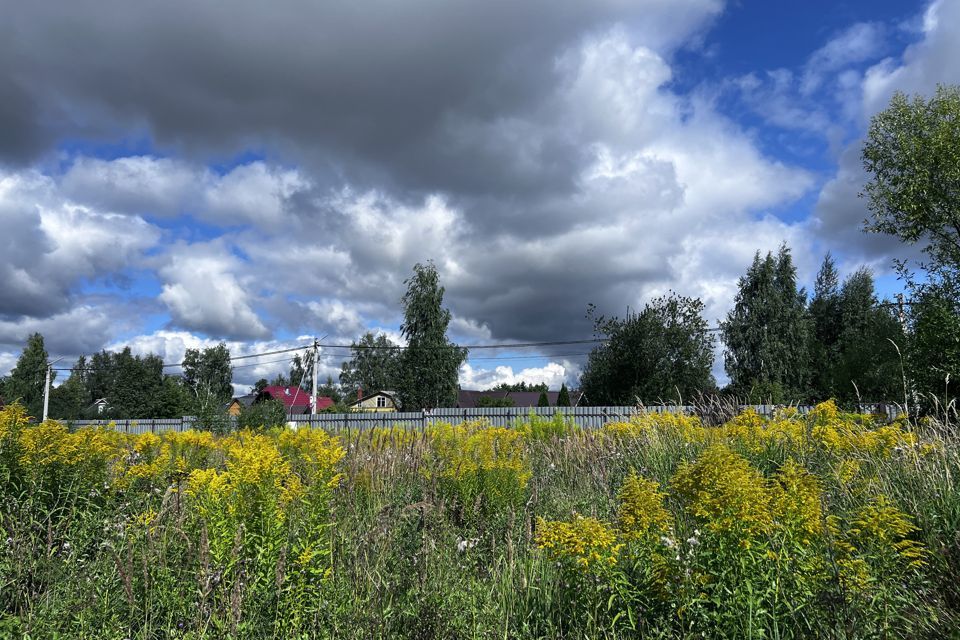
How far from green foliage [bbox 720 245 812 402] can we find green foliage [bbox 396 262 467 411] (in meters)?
17.2

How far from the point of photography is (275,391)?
212 feet

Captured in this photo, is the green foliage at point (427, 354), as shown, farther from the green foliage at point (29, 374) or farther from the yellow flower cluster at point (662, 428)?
the green foliage at point (29, 374)

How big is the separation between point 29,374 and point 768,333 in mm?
68024

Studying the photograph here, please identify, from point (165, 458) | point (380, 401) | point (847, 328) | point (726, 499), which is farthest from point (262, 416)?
point (380, 401)

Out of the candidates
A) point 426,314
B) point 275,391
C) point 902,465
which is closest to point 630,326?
point 426,314

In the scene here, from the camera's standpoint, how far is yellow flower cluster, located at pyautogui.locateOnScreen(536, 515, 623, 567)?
235 centimetres

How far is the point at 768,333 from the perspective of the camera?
35.0 metres

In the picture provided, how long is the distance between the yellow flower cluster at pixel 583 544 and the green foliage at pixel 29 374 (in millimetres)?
64465

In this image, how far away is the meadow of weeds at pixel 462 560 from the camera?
2.33m

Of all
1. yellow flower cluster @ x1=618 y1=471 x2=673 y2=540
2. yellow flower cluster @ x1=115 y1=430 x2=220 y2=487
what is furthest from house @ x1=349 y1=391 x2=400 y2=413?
yellow flower cluster @ x1=618 y1=471 x2=673 y2=540

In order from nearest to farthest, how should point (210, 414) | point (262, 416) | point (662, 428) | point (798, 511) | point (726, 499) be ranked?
1. point (726, 499)
2. point (798, 511)
3. point (662, 428)
4. point (262, 416)
5. point (210, 414)

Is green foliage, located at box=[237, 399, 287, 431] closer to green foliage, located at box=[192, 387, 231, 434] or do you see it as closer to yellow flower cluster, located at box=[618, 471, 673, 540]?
green foliage, located at box=[192, 387, 231, 434]

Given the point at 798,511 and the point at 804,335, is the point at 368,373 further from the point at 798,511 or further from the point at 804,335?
the point at 798,511

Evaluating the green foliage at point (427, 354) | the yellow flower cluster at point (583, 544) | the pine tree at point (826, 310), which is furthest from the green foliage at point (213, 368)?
the yellow flower cluster at point (583, 544)
